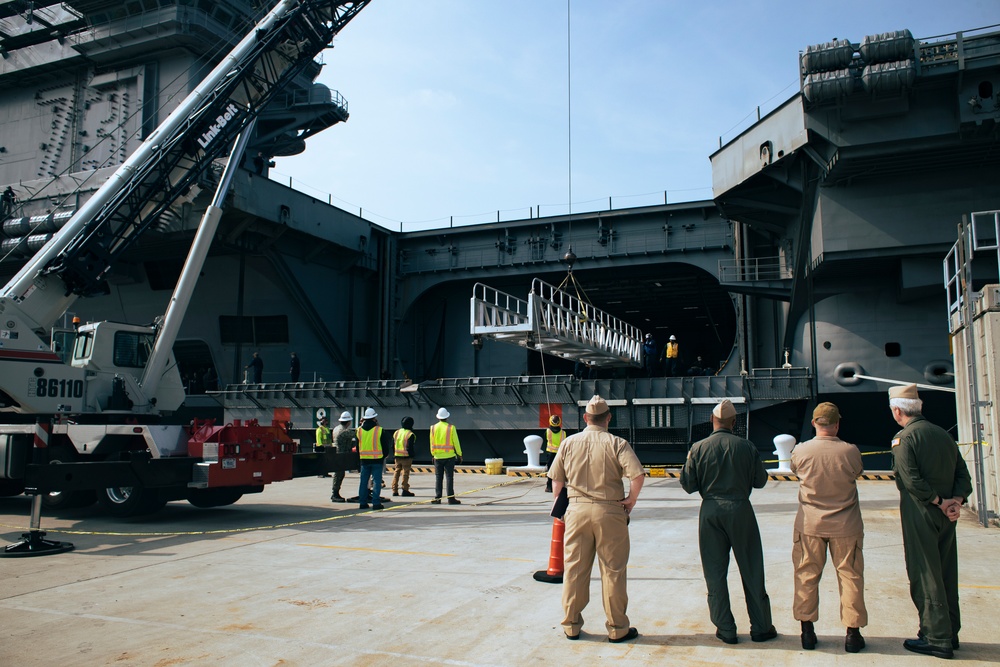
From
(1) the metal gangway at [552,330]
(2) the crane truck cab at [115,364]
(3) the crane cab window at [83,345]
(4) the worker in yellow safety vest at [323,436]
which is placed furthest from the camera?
(4) the worker in yellow safety vest at [323,436]

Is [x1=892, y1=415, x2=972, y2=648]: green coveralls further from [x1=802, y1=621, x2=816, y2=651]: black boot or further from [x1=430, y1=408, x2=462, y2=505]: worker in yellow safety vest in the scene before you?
[x1=430, y1=408, x2=462, y2=505]: worker in yellow safety vest

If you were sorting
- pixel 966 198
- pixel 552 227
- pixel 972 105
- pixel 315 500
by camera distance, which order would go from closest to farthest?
pixel 315 500, pixel 972 105, pixel 966 198, pixel 552 227

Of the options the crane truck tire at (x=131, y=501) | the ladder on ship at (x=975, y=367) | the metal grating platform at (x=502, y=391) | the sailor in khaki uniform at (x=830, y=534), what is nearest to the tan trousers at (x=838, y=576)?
the sailor in khaki uniform at (x=830, y=534)

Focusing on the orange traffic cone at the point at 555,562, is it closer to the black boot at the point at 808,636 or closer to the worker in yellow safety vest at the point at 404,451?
the black boot at the point at 808,636

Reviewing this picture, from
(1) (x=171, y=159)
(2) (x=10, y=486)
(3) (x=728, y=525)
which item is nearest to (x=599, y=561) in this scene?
(3) (x=728, y=525)

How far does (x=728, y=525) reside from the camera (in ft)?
16.7

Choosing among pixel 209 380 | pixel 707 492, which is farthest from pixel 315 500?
pixel 209 380

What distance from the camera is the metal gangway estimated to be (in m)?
15.1

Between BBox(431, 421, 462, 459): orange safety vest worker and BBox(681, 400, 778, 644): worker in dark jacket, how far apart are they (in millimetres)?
8390

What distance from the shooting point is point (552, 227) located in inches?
1201

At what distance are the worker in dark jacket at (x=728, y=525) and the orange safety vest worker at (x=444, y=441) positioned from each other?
8390mm

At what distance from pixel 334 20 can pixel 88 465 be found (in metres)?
13.9

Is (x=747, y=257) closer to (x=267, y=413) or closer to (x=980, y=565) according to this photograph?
(x=267, y=413)

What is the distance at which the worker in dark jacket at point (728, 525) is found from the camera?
5.01 meters
